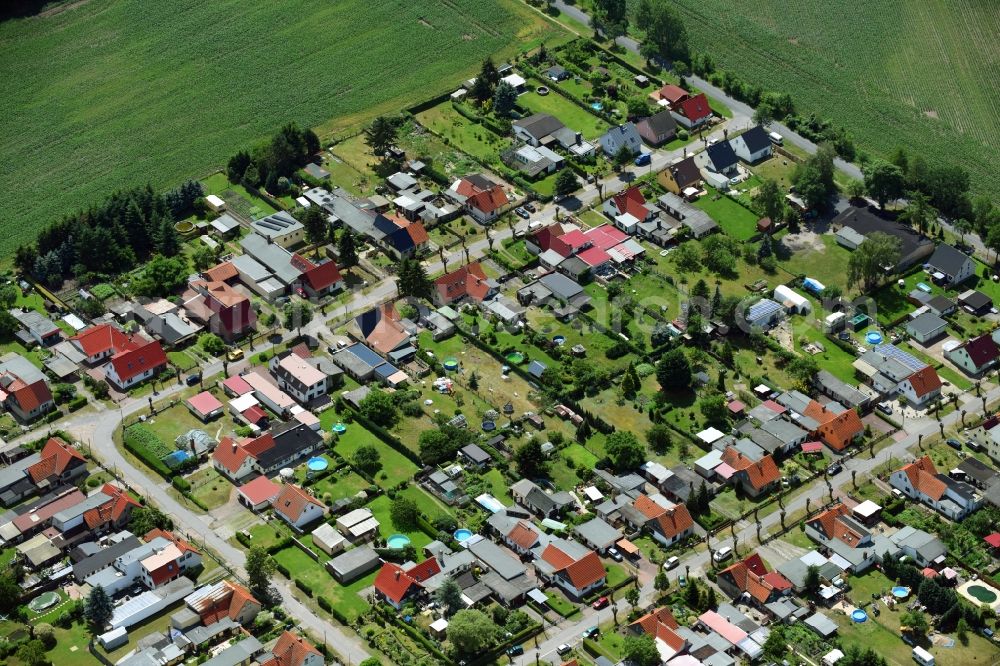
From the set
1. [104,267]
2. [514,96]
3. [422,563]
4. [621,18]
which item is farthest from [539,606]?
[621,18]

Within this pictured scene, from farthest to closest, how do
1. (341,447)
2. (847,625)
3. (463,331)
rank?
(463,331), (341,447), (847,625)

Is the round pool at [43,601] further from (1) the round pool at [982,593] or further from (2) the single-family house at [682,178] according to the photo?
(2) the single-family house at [682,178]

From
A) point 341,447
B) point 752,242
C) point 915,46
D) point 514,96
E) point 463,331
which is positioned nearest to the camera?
point 341,447

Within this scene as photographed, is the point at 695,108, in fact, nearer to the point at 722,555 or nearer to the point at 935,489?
the point at 935,489

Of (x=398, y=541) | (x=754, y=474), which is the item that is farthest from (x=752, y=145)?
(x=398, y=541)

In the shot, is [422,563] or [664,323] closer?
[422,563]

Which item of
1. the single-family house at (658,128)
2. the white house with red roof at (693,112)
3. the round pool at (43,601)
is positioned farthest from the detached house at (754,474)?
the white house with red roof at (693,112)

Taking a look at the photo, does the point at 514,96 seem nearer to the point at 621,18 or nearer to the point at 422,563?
the point at 621,18
